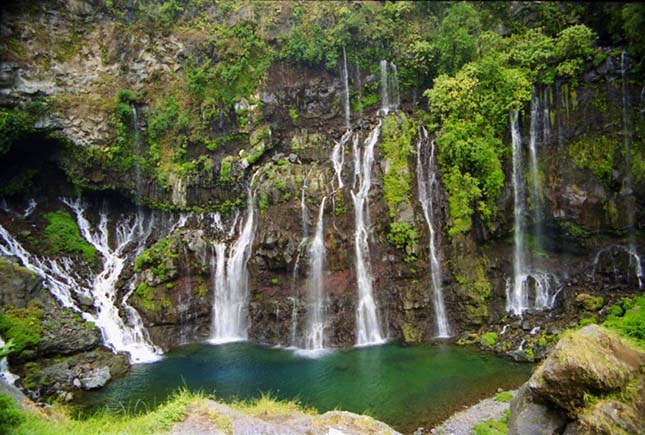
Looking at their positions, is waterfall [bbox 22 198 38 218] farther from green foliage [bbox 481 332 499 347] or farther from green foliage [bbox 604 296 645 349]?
green foliage [bbox 604 296 645 349]

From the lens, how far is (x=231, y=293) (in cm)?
2177

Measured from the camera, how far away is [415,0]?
94.5 ft

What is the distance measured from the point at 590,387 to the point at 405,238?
43.7ft

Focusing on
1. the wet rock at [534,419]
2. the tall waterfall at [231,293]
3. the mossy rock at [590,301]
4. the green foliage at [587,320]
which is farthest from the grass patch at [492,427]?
the tall waterfall at [231,293]

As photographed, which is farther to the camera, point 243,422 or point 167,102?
point 167,102

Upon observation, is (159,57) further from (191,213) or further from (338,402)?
(338,402)

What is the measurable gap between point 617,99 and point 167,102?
939 inches

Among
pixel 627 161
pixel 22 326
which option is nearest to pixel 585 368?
pixel 627 161

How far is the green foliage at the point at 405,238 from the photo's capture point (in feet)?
66.7

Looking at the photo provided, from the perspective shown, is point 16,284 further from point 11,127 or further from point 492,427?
point 492,427

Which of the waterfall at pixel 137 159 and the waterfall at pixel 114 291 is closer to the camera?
the waterfall at pixel 114 291

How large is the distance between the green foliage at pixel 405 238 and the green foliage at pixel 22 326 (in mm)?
15241

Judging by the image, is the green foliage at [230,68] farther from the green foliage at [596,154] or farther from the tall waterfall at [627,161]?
the tall waterfall at [627,161]

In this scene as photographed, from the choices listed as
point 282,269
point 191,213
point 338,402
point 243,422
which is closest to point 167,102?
point 191,213
